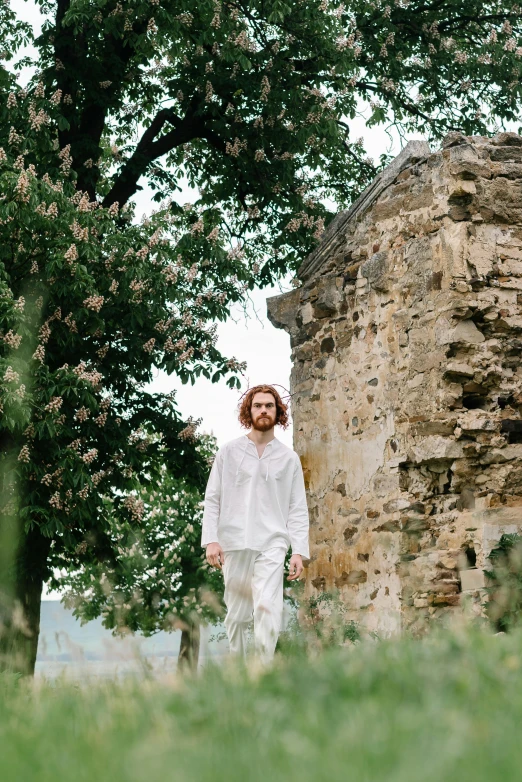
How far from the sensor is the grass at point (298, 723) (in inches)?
79.2

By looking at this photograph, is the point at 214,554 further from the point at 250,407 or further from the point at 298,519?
the point at 250,407

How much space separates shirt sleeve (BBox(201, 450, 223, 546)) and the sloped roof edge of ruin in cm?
362

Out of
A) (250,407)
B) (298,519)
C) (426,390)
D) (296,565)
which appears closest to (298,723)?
(296,565)

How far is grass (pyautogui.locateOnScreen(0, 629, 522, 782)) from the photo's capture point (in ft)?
6.60

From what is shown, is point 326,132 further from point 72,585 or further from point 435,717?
point 72,585

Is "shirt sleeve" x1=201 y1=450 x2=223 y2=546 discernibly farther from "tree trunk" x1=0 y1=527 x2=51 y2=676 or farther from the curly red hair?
"tree trunk" x1=0 y1=527 x2=51 y2=676

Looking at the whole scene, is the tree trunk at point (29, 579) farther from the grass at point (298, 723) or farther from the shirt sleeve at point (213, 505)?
the grass at point (298, 723)

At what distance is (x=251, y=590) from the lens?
578 centimetres

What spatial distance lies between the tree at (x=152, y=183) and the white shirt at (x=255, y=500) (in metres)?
2.93

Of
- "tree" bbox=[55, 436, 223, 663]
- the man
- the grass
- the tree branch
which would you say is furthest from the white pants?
"tree" bbox=[55, 436, 223, 663]

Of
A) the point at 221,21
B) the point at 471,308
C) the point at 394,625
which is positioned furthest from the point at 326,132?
the point at 394,625

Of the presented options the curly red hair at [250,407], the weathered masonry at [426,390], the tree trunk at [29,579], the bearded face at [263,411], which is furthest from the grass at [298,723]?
the tree trunk at [29,579]

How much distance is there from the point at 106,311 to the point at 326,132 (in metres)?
3.61

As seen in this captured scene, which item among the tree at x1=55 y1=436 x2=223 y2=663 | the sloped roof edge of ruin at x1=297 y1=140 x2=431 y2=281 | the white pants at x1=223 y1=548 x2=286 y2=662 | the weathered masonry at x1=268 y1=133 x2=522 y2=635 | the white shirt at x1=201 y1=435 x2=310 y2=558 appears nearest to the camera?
the white pants at x1=223 y1=548 x2=286 y2=662
